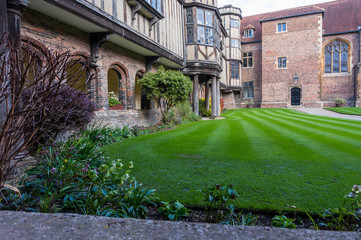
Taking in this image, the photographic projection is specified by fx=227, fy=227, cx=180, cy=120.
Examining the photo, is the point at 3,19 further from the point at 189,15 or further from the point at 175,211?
the point at 189,15

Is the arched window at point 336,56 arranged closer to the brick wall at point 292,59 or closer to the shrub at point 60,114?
the brick wall at point 292,59

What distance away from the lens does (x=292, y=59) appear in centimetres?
2739

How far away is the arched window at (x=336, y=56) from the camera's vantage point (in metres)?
26.9

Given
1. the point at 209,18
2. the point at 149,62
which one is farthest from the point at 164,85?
the point at 209,18

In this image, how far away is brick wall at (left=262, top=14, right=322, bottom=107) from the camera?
26.3 m

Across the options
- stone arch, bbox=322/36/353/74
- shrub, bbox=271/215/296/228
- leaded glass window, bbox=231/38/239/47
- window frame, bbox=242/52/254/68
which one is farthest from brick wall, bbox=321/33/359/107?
shrub, bbox=271/215/296/228

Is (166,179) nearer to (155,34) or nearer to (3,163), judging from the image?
(3,163)

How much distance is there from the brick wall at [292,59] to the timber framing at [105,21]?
21.6m

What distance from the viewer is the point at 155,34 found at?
1052 cm

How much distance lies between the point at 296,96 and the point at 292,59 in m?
4.49

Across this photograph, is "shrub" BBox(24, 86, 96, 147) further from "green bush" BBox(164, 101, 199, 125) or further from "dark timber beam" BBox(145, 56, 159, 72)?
"green bush" BBox(164, 101, 199, 125)

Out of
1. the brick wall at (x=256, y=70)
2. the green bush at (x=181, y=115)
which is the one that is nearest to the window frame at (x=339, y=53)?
the brick wall at (x=256, y=70)

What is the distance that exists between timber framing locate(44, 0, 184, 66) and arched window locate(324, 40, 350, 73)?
2529 centimetres

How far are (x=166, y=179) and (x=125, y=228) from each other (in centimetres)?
232
